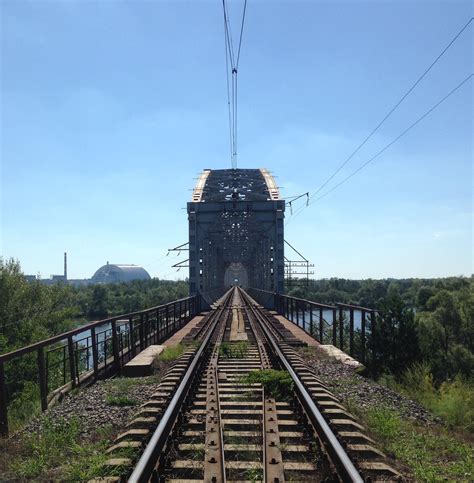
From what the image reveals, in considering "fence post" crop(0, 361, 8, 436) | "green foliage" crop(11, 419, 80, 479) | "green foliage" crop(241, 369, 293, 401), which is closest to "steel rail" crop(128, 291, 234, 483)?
"green foliage" crop(11, 419, 80, 479)

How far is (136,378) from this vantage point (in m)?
8.52

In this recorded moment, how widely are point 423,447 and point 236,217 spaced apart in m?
35.6

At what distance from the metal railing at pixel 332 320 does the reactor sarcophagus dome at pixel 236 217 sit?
4513 mm

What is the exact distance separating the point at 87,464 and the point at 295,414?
2531 mm

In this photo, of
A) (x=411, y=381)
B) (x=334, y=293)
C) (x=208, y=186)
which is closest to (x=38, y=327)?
(x=208, y=186)

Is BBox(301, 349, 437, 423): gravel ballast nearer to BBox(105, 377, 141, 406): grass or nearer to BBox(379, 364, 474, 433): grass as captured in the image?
BBox(379, 364, 474, 433): grass

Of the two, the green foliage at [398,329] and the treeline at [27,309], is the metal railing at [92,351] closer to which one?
the green foliage at [398,329]

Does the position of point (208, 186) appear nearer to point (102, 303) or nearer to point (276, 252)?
point (276, 252)

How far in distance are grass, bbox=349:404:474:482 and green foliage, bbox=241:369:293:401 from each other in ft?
3.08

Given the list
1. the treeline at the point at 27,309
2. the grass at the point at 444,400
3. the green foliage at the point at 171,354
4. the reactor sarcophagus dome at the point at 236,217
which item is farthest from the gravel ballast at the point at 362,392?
the treeline at the point at 27,309

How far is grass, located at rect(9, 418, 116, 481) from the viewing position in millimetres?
4066

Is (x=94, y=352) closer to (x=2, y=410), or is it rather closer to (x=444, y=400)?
(x=2, y=410)

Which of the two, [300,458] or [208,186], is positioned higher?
[208,186]

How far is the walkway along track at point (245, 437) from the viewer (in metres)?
3.85
